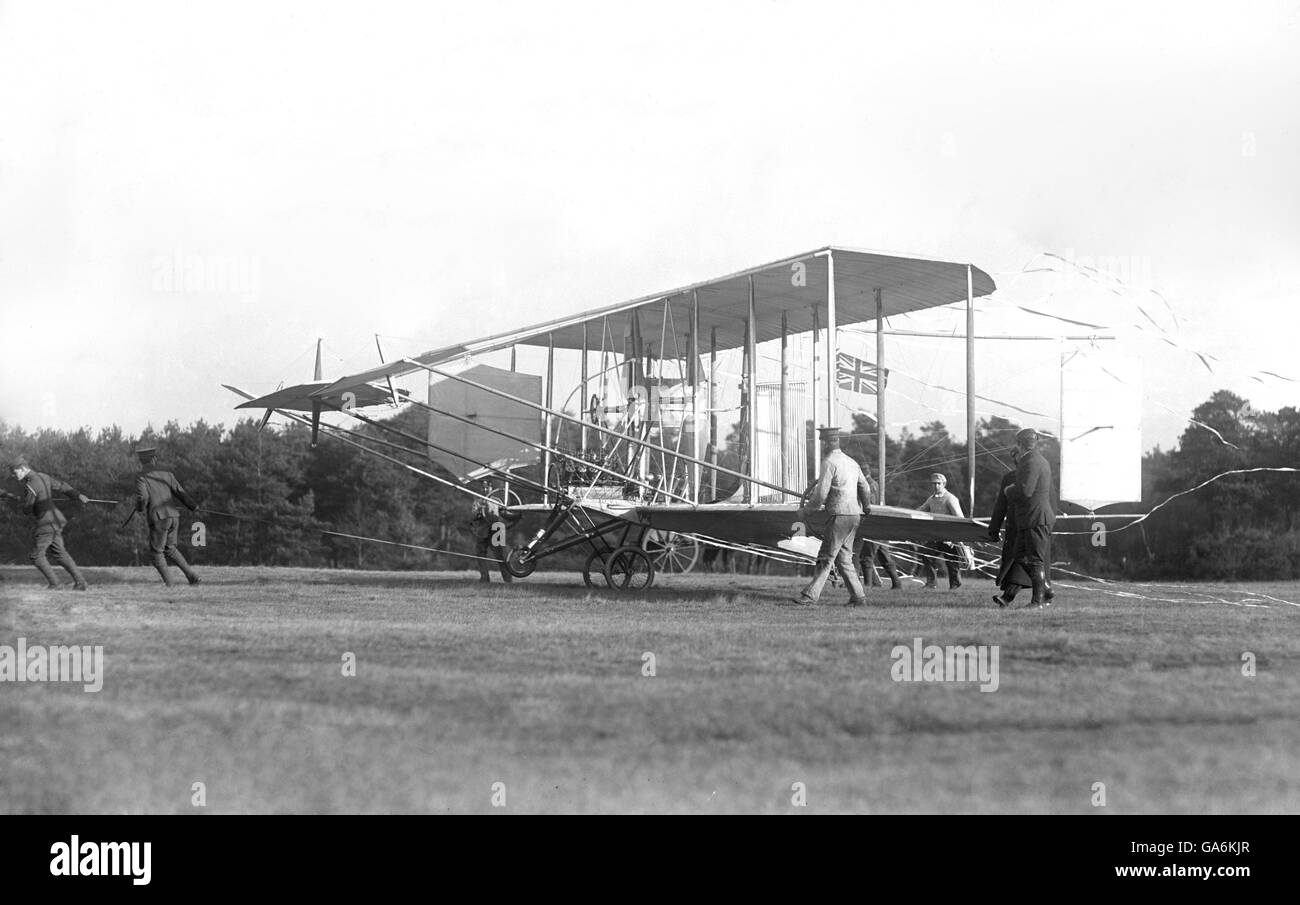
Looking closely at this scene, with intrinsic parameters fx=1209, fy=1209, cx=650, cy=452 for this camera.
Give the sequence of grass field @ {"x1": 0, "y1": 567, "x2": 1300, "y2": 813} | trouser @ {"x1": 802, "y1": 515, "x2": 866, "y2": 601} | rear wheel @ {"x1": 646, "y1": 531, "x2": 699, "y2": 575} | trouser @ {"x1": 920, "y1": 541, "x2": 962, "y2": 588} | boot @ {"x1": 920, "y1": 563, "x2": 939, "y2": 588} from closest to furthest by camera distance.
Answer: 1. grass field @ {"x1": 0, "y1": 567, "x2": 1300, "y2": 813}
2. trouser @ {"x1": 802, "y1": 515, "x2": 866, "y2": 601}
3. trouser @ {"x1": 920, "y1": 541, "x2": 962, "y2": 588}
4. boot @ {"x1": 920, "y1": 563, "x2": 939, "y2": 588}
5. rear wheel @ {"x1": 646, "y1": 531, "x2": 699, "y2": 575}

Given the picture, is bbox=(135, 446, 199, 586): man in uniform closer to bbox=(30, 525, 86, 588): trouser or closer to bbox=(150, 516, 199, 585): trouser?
bbox=(150, 516, 199, 585): trouser

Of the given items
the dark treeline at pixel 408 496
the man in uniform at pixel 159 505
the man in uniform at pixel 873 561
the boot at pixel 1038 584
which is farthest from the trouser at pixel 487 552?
the boot at pixel 1038 584

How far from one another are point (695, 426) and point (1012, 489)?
14.7ft

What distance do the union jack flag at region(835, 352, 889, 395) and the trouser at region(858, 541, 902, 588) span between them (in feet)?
7.38

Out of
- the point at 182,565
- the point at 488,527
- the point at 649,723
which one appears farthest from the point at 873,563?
the point at 649,723

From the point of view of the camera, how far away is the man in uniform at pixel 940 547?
16359mm

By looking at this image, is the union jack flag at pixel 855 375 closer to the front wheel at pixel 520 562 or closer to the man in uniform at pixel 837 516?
the man in uniform at pixel 837 516

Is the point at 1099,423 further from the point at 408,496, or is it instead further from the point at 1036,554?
the point at 408,496

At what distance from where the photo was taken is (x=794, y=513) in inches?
553

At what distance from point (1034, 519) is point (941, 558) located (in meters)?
5.52

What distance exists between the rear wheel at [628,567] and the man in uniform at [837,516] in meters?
3.73

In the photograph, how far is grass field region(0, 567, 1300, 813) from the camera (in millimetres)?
4602

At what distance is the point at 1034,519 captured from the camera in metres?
12.2

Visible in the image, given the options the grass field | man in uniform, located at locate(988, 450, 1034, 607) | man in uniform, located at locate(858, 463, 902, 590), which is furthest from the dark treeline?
the grass field
